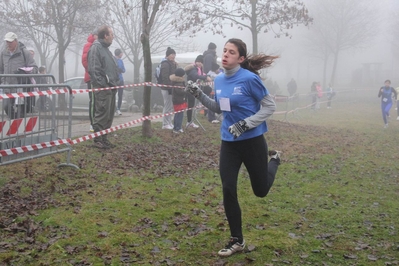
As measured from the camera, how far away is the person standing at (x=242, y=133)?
484 cm

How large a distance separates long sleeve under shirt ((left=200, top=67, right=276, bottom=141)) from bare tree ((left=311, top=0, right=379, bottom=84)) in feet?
148

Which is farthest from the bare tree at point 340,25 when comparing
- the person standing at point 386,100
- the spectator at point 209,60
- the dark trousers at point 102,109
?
the dark trousers at point 102,109

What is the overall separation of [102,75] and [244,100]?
5.23 m

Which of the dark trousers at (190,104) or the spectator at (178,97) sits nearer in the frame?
the spectator at (178,97)

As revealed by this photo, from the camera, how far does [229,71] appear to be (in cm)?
496

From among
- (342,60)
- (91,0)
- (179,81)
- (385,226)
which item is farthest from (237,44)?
(342,60)

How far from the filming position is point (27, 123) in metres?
7.31

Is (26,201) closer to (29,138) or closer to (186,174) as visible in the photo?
(29,138)

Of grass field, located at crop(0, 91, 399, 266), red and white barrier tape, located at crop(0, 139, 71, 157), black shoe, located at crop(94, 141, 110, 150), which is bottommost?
grass field, located at crop(0, 91, 399, 266)

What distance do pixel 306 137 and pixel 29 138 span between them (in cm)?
929

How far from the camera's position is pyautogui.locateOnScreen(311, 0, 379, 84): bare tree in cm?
4959

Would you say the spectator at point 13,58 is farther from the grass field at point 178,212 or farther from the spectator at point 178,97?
the spectator at point 178,97

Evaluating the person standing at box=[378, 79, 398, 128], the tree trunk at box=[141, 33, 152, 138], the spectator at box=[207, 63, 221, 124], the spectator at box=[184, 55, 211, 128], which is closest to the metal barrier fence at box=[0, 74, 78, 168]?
the tree trunk at box=[141, 33, 152, 138]

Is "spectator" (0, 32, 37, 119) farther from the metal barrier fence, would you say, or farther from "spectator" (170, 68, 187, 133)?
"spectator" (170, 68, 187, 133)
